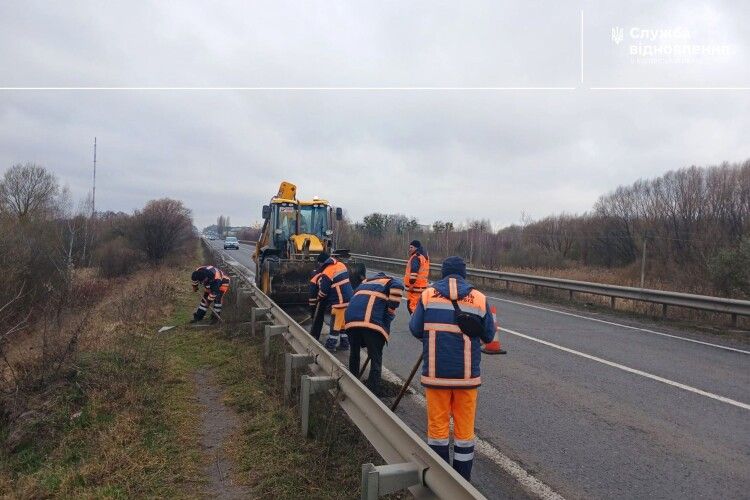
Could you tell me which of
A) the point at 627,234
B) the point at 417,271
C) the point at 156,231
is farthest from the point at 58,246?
the point at 627,234

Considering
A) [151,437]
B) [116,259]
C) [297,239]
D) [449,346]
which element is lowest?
[151,437]

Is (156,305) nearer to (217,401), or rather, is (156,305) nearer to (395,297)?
(217,401)

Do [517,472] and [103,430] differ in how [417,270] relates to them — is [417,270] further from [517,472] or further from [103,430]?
[103,430]

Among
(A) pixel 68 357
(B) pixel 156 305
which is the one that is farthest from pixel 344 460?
(B) pixel 156 305

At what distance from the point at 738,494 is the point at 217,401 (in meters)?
4.91

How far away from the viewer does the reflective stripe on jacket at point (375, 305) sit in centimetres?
558

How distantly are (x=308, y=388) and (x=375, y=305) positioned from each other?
5.07ft

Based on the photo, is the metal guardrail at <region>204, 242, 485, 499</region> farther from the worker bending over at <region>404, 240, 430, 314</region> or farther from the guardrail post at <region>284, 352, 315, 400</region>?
the worker bending over at <region>404, 240, 430, 314</region>

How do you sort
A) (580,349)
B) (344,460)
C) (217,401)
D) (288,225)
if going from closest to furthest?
(344,460) → (217,401) → (580,349) → (288,225)

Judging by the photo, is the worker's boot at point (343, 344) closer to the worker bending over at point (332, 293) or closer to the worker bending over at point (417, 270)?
the worker bending over at point (332, 293)

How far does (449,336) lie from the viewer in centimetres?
367

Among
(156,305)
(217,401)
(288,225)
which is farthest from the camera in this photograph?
(288,225)

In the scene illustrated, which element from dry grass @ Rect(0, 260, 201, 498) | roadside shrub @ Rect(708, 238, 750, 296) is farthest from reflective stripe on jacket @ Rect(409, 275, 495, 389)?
roadside shrub @ Rect(708, 238, 750, 296)

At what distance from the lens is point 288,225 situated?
1398 centimetres
